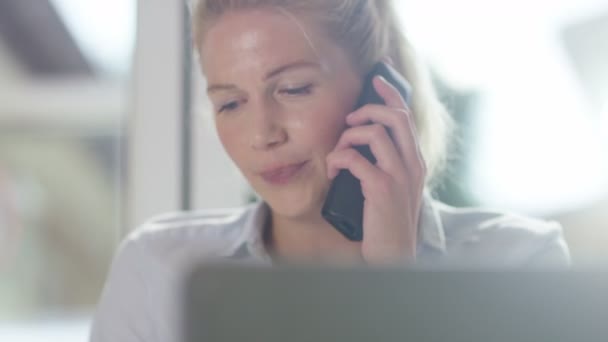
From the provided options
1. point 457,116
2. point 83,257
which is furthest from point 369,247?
point 83,257

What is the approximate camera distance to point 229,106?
98 centimetres

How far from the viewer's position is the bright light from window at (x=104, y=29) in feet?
3.55

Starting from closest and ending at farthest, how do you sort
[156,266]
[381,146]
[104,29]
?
[381,146] < [156,266] < [104,29]

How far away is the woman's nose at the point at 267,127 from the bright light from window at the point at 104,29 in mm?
256

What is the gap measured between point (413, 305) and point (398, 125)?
55 cm

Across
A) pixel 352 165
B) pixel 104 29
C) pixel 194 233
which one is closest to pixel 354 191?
pixel 352 165

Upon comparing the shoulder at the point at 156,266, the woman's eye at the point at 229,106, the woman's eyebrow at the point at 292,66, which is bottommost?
the shoulder at the point at 156,266

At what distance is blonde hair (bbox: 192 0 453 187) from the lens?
0.94 meters

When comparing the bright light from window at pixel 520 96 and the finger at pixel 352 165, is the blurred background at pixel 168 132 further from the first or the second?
the finger at pixel 352 165

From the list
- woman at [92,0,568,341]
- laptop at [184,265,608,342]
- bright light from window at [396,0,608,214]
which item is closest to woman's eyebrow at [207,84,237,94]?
woman at [92,0,568,341]

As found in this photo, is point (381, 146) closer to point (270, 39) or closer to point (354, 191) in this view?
point (354, 191)

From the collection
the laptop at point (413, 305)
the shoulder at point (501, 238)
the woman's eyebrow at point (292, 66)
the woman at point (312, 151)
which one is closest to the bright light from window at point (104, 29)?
the woman at point (312, 151)

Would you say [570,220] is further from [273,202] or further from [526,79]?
[273,202]

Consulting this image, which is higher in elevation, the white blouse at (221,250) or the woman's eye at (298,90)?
the woman's eye at (298,90)
